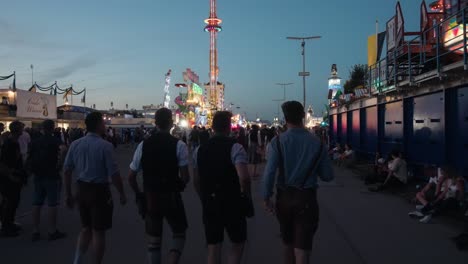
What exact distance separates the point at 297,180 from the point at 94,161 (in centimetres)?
223

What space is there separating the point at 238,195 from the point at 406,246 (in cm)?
325

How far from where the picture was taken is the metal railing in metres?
9.17

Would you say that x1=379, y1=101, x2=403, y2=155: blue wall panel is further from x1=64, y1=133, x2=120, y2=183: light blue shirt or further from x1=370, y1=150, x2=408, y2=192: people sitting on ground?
x1=64, y1=133, x2=120, y2=183: light blue shirt

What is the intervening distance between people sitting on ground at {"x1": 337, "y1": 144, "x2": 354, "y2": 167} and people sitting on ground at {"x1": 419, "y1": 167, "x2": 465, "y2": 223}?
9.33m

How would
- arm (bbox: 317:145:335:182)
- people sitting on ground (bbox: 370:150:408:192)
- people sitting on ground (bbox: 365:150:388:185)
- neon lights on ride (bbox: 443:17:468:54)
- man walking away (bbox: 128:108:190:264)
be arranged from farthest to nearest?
people sitting on ground (bbox: 365:150:388:185), people sitting on ground (bbox: 370:150:408:192), neon lights on ride (bbox: 443:17:468:54), man walking away (bbox: 128:108:190:264), arm (bbox: 317:145:335:182)

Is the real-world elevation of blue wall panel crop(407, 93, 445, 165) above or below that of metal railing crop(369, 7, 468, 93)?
below

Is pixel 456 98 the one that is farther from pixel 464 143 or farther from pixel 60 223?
pixel 60 223

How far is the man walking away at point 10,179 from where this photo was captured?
7145mm

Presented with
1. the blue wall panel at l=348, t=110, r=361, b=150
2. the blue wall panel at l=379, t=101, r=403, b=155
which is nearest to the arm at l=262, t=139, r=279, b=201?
the blue wall panel at l=379, t=101, r=403, b=155

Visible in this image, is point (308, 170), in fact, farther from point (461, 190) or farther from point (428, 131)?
point (428, 131)

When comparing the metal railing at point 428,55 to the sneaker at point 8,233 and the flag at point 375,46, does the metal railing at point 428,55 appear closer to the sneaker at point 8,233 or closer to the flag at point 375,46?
the flag at point 375,46

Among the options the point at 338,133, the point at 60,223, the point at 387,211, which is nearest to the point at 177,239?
the point at 60,223

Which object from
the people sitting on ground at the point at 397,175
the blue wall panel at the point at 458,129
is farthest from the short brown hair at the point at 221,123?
the people sitting on ground at the point at 397,175

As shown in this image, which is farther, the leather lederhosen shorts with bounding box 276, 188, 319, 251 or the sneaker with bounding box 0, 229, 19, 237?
the sneaker with bounding box 0, 229, 19, 237
